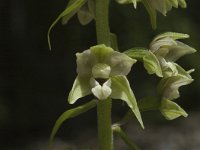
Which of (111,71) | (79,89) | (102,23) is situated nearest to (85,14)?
(102,23)

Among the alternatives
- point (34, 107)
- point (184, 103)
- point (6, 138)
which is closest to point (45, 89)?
point (34, 107)

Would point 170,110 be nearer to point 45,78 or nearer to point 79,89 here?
A: point 79,89

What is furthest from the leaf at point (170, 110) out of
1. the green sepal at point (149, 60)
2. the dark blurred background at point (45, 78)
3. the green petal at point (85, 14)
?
the dark blurred background at point (45, 78)

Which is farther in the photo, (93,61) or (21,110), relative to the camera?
(21,110)

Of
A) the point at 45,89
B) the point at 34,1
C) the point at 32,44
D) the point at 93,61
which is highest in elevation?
the point at 93,61

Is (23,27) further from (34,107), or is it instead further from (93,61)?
(93,61)
